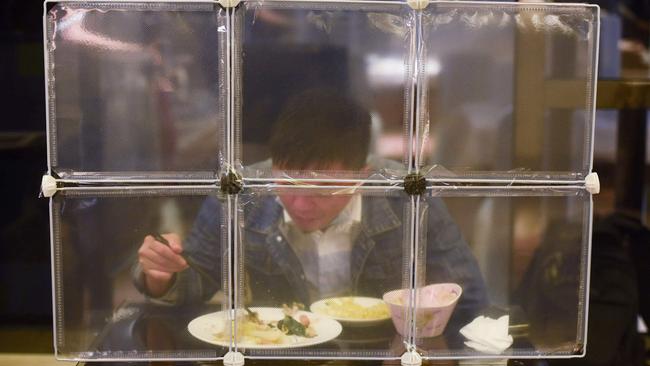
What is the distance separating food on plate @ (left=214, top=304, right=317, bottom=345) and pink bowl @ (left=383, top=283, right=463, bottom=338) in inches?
5.4

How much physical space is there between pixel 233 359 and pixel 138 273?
0.68 ft

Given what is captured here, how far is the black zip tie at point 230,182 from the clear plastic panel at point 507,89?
11.4 inches

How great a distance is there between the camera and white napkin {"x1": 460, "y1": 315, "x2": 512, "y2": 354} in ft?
3.78

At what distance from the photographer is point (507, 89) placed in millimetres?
1109

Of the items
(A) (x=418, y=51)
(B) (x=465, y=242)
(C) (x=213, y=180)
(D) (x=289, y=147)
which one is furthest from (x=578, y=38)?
(C) (x=213, y=180)

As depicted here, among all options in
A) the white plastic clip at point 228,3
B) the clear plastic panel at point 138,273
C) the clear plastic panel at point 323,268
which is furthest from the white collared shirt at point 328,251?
the white plastic clip at point 228,3

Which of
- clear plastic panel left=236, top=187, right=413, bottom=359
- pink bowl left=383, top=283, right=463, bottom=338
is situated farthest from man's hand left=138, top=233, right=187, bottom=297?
pink bowl left=383, top=283, right=463, bottom=338

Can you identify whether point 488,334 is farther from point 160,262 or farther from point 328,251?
point 160,262

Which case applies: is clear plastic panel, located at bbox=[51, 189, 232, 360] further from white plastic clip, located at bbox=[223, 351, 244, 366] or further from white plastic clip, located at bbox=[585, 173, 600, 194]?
white plastic clip, located at bbox=[585, 173, 600, 194]

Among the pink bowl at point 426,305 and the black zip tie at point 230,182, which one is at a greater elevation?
the black zip tie at point 230,182

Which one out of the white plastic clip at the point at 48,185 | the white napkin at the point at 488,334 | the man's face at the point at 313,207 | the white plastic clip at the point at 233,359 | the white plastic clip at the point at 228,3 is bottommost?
the white plastic clip at the point at 233,359

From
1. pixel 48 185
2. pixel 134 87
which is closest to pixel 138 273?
pixel 48 185

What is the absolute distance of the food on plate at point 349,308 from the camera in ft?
3.72

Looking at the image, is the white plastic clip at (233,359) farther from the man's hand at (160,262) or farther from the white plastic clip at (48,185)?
the white plastic clip at (48,185)
